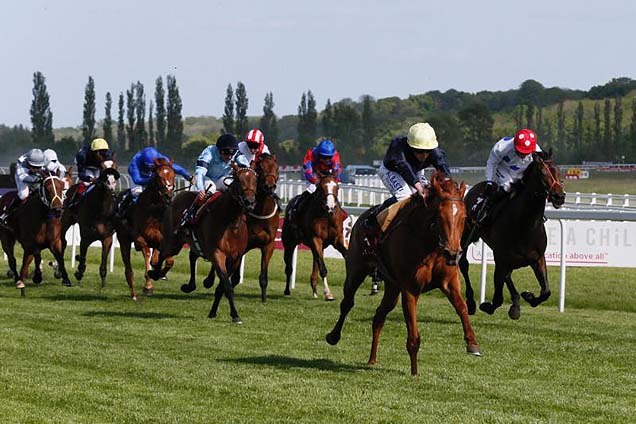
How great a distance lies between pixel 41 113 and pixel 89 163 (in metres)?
69.1

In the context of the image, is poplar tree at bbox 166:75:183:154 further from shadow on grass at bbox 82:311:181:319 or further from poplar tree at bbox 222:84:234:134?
shadow on grass at bbox 82:311:181:319

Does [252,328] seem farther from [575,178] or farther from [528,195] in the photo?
[575,178]

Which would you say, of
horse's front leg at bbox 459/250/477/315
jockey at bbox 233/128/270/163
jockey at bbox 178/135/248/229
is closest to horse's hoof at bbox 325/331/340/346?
horse's front leg at bbox 459/250/477/315

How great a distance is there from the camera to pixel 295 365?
388 inches

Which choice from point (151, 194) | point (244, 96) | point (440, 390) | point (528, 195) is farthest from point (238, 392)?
point (244, 96)

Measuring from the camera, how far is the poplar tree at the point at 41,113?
279ft

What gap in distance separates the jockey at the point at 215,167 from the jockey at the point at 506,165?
286 centimetres

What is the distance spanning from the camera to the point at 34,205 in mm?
17781

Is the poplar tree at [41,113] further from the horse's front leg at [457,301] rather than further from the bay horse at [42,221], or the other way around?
the horse's front leg at [457,301]

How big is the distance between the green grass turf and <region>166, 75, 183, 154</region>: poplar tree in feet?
227

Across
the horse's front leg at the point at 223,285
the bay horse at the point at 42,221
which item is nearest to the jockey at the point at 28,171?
the bay horse at the point at 42,221

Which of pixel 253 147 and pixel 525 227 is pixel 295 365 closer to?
pixel 525 227

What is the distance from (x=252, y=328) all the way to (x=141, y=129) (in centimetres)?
7703

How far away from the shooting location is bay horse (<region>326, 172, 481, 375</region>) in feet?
28.4
